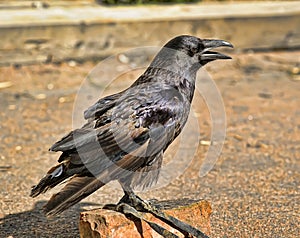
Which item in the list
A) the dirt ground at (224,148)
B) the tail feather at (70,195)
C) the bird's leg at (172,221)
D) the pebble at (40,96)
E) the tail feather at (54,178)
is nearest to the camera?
the tail feather at (70,195)

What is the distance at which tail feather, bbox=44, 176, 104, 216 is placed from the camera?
338 centimetres

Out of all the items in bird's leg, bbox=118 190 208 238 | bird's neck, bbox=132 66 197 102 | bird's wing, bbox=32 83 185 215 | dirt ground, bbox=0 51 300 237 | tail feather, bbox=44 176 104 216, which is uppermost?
bird's neck, bbox=132 66 197 102

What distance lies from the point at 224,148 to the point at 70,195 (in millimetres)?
2457

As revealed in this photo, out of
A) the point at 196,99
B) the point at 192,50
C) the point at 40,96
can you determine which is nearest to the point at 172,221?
the point at 192,50

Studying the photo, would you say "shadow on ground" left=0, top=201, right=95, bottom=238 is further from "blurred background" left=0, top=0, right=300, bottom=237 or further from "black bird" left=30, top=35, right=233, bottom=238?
"black bird" left=30, top=35, right=233, bottom=238

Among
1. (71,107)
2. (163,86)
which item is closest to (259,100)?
(71,107)

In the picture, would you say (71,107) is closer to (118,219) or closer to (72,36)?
(72,36)

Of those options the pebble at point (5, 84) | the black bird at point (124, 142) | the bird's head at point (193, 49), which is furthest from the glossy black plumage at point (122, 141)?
the pebble at point (5, 84)

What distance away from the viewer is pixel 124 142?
11.5ft

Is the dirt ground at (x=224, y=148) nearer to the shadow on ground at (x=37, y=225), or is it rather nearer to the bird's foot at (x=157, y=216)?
the shadow on ground at (x=37, y=225)

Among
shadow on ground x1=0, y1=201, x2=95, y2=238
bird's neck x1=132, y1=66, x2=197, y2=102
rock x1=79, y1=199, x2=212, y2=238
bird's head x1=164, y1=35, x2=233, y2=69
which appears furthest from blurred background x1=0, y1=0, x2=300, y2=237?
bird's head x1=164, y1=35, x2=233, y2=69

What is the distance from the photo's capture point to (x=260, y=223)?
13.7 ft

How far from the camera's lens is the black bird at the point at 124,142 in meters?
3.45

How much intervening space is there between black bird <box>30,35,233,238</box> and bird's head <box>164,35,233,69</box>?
0.09m
